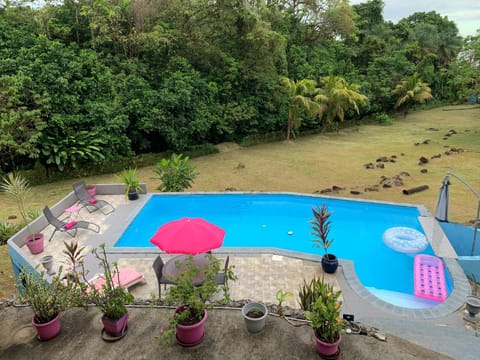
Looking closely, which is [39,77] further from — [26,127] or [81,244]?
[81,244]

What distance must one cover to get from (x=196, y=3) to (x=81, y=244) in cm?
1695

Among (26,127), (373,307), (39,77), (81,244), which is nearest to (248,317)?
(373,307)

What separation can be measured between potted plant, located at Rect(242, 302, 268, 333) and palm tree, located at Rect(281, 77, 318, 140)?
20.3m

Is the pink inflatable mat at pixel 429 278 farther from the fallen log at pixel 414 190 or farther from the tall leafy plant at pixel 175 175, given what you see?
the tall leafy plant at pixel 175 175

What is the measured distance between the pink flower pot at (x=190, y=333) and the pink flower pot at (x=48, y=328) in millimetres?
1510

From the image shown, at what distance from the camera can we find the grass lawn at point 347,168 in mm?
13852

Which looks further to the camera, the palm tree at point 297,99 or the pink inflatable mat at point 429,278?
the palm tree at point 297,99

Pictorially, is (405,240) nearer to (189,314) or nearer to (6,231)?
(189,314)

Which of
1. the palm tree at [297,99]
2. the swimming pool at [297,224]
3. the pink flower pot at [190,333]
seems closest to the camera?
the pink flower pot at [190,333]

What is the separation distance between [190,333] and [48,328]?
1712mm

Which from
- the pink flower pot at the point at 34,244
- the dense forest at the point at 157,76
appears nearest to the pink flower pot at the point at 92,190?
the pink flower pot at the point at 34,244

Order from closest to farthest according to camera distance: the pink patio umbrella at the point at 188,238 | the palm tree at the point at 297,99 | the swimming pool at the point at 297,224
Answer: the pink patio umbrella at the point at 188,238 → the swimming pool at the point at 297,224 → the palm tree at the point at 297,99

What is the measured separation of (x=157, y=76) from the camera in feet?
67.6

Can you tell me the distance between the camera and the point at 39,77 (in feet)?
51.5
